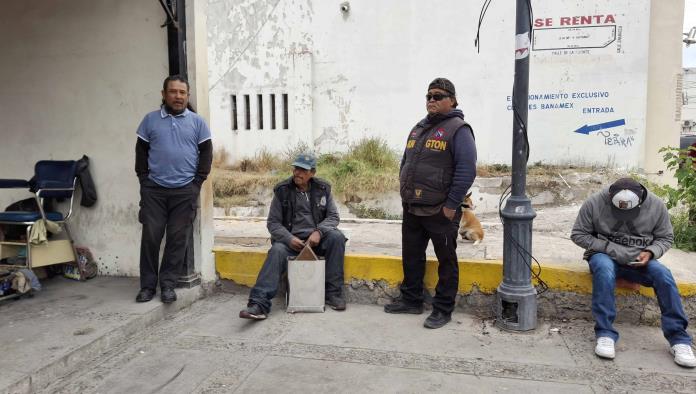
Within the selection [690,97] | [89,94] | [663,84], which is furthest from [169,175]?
[690,97]

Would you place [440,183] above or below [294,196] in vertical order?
above

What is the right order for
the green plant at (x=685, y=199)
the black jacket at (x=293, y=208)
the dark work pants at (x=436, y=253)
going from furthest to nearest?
1. the green plant at (x=685, y=199)
2. the black jacket at (x=293, y=208)
3. the dark work pants at (x=436, y=253)

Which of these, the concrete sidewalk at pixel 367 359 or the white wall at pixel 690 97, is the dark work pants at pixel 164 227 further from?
the white wall at pixel 690 97

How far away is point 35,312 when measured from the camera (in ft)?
13.7

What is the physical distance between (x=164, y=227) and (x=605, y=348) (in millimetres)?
3636

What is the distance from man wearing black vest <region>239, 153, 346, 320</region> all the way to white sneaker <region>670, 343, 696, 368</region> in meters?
2.55

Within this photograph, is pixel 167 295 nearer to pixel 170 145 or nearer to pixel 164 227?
pixel 164 227

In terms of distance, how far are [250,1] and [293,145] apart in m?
3.93

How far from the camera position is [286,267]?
15.1 feet

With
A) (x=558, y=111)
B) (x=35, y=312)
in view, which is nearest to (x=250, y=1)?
(x=558, y=111)

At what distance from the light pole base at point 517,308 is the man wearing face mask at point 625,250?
469 millimetres

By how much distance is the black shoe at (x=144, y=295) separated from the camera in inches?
174

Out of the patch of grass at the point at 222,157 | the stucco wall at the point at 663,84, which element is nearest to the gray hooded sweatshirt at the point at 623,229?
the stucco wall at the point at 663,84

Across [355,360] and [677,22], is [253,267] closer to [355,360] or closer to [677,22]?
[355,360]
